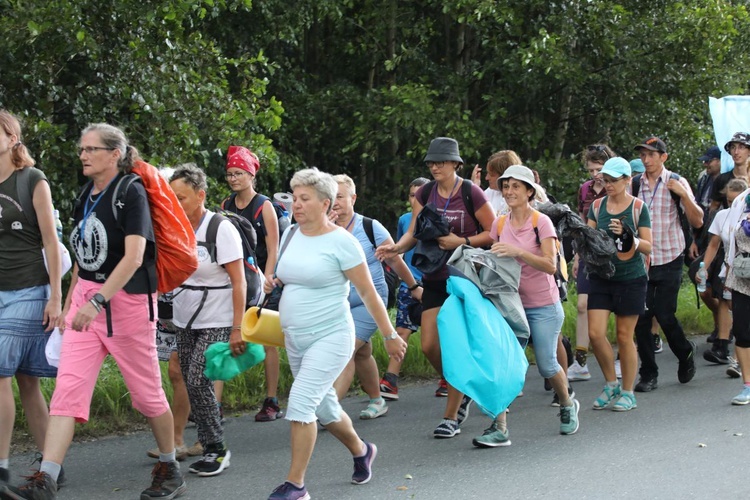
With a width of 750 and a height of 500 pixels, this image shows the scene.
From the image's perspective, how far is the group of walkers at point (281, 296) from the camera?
536 centimetres

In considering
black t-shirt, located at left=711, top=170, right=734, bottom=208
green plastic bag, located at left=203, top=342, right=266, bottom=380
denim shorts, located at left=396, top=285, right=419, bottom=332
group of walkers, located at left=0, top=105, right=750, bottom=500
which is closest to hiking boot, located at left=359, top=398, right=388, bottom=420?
group of walkers, located at left=0, top=105, right=750, bottom=500

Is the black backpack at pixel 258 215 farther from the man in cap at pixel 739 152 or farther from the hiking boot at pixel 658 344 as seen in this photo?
the man in cap at pixel 739 152

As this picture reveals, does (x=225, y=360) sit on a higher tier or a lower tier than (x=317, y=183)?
lower

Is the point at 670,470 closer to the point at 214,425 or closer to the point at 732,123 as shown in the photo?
the point at 214,425

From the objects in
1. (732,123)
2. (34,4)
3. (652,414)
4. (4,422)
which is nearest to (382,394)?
(652,414)

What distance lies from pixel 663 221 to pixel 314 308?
14.3ft

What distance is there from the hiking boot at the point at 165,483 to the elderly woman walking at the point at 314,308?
0.58 m

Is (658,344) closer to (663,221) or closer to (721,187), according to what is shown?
(721,187)

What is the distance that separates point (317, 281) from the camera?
544 cm

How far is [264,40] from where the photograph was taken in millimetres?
15375

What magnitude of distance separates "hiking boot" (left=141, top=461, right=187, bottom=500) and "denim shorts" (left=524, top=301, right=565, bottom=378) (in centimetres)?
247

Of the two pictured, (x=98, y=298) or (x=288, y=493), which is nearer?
(x=98, y=298)

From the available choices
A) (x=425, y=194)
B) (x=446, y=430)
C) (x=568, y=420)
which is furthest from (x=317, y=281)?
(x=568, y=420)

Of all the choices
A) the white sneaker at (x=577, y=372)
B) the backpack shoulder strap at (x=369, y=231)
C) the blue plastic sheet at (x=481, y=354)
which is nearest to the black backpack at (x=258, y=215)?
the backpack shoulder strap at (x=369, y=231)
